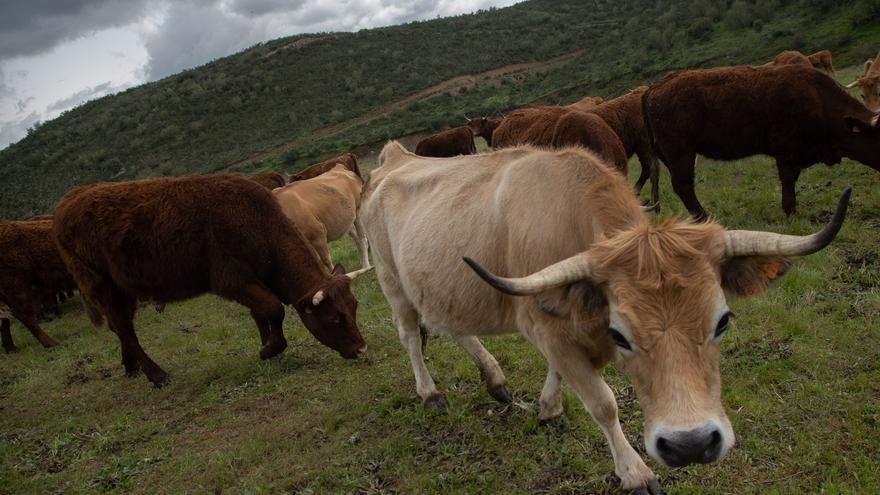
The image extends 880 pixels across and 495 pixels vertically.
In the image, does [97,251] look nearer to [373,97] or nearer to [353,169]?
[353,169]

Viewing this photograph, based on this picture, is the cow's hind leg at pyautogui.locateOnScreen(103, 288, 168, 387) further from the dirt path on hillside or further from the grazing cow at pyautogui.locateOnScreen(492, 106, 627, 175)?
the dirt path on hillside

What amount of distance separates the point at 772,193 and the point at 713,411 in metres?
7.75

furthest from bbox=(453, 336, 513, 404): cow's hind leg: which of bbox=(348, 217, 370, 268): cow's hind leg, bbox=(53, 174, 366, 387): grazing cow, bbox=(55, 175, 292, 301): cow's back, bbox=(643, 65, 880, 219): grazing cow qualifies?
bbox=(348, 217, 370, 268): cow's hind leg

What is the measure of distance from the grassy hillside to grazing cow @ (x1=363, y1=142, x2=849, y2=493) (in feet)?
84.6

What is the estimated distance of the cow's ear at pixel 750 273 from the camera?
2666mm

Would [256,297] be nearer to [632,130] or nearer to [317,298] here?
[317,298]

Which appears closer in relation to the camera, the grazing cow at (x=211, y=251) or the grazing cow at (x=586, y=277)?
the grazing cow at (x=586, y=277)

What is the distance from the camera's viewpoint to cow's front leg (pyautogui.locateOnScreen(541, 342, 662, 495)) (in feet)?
10.5

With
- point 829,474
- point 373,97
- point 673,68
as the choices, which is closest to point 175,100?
point 373,97

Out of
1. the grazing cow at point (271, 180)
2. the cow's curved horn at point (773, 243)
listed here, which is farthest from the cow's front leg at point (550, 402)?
the grazing cow at point (271, 180)

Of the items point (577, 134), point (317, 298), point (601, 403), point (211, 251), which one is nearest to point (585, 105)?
point (577, 134)

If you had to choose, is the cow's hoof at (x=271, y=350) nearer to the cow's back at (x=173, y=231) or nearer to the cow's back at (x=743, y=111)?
the cow's back at (x=173, y=231)

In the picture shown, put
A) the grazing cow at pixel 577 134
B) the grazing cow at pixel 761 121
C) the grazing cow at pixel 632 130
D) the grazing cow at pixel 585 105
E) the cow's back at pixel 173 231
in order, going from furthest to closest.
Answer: the grazing cow at pixel 585 105, the grazing cow at pixel 632 130, the grazing cow at pixel 577 134, the grazing cow at pixel 761 121, the cow's back at pixel 173 231

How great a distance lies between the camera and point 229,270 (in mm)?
6938
